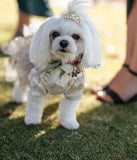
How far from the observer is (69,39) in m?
1.53

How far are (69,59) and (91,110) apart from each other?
750mm

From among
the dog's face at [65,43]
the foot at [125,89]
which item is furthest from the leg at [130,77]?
the dog's face at [65,43]

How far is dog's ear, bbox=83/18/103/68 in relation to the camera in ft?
5.18

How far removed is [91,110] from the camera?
86.1 inches

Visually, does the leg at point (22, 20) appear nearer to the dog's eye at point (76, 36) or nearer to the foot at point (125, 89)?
the foot at point (125, 89)

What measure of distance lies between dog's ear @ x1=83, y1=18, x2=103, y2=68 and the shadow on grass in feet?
1.82

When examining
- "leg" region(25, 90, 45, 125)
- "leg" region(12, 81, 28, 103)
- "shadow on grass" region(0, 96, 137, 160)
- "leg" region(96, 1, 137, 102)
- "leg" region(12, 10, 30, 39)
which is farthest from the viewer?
"leg" region(12, 10, 30, 39)

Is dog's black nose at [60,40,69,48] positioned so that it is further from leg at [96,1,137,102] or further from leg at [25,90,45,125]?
leg at [96,1,137,102]

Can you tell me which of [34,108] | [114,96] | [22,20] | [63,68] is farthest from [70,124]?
[22,20]

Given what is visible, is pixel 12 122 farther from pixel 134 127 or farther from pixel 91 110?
pixel 134 127

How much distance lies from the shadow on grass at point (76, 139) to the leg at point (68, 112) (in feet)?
0.16

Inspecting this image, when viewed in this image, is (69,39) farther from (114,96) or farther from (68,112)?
(114,96)

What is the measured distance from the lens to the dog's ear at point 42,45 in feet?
5.23

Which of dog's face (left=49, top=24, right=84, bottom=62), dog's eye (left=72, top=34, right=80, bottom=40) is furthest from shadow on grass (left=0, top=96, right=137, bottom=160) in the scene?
dog's eye (left=72, top=34, right=80, bottom=40)
